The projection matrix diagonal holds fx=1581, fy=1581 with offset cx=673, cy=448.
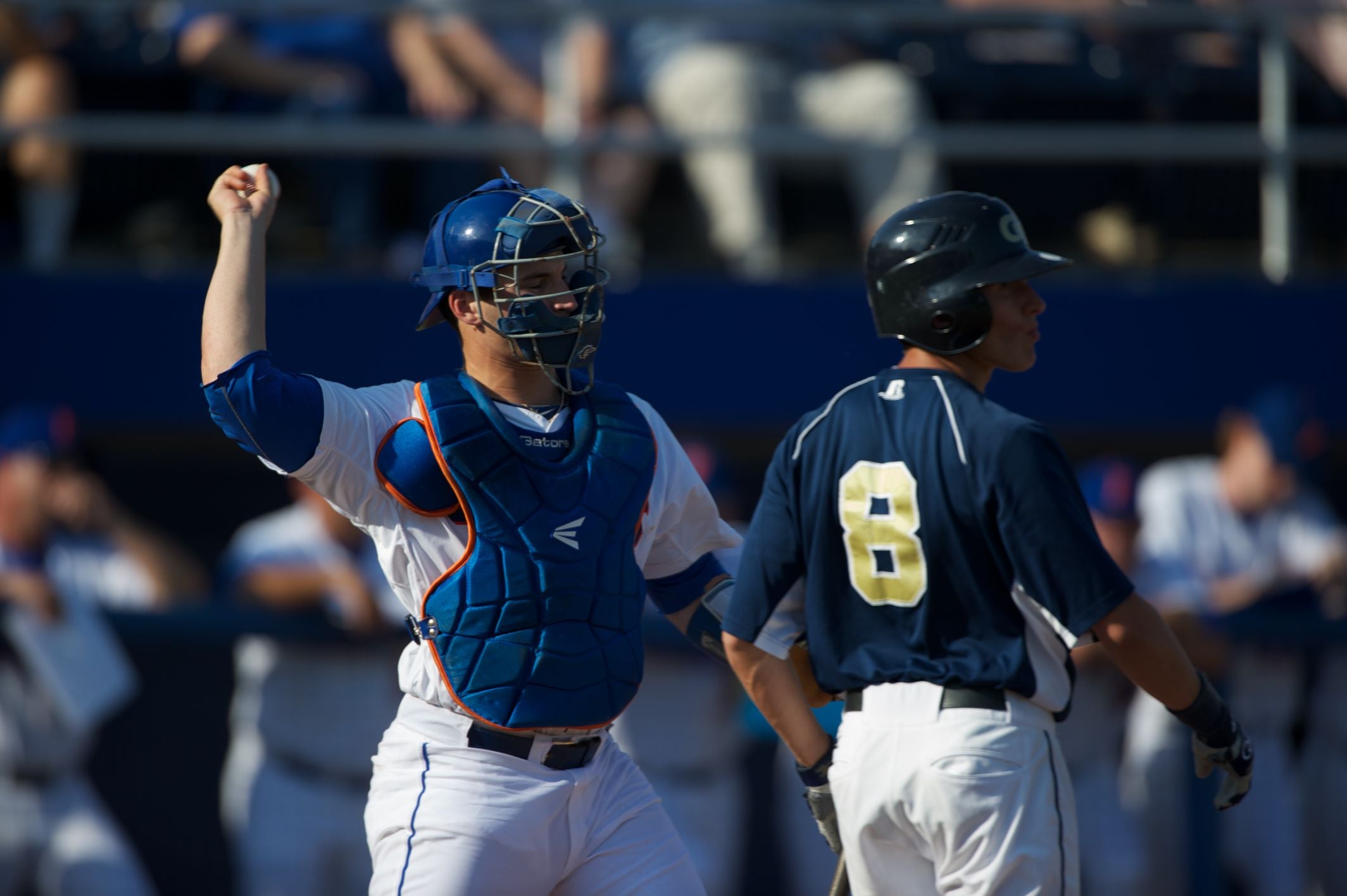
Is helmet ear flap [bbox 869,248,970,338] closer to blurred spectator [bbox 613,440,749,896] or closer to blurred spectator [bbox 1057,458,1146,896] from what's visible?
blurred spectator [bbox 1057,458,1146,896]

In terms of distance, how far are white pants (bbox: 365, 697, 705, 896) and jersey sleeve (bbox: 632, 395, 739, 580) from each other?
0.43 metres

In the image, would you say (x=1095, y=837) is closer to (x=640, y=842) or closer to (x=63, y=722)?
(x=640, y=842)

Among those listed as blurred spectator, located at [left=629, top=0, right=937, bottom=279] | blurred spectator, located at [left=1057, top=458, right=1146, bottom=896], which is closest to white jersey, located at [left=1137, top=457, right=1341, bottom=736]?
blurred spectator, located at [left=1057, top=458, right=1146, bottom=896]

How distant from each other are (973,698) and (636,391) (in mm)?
3777

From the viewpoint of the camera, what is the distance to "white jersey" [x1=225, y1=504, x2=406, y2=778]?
5430 mm

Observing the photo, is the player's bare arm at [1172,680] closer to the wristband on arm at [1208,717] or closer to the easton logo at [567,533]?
the wristband on arm at [1208,717]

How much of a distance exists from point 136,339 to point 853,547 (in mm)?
4192

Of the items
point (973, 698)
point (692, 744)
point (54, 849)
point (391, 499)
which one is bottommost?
point (54, 849)

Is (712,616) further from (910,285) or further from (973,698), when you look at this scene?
(910,285)

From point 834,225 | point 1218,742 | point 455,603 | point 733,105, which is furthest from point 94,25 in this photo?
point 1218,742

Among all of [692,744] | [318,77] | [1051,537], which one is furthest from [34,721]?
[1051,537]

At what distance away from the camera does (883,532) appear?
2.87 metres

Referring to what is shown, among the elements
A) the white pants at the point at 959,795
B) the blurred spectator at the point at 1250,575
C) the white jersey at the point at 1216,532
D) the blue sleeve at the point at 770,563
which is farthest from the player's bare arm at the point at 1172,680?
the white jersey at the point at 1216,532

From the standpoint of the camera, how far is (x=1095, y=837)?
17.6 ft
